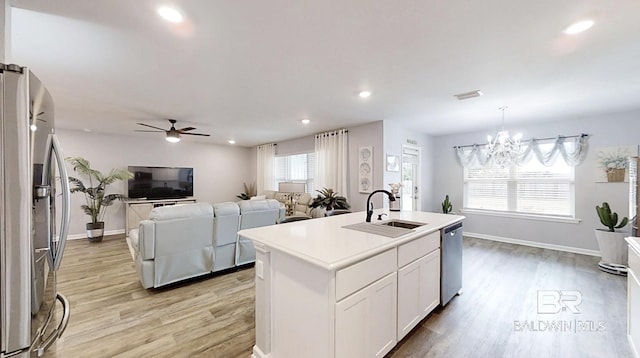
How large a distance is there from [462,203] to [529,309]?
3.52m

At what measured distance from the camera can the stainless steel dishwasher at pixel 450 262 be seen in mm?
2482

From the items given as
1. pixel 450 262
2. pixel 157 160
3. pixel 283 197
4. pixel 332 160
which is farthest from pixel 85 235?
pixel 450 262

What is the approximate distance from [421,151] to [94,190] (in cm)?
728

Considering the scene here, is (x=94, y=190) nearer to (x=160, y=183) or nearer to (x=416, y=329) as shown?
(x=160, y=183)

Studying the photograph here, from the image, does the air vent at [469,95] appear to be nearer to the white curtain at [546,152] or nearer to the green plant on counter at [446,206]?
the white curtain at [546,152]

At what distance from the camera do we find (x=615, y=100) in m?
Result: 3.41

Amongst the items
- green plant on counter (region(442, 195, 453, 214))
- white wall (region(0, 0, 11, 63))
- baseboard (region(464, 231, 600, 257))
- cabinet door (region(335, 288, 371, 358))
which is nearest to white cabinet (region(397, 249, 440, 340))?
cabinet door (region(335, 288, 371, 358))

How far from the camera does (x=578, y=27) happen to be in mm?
1767

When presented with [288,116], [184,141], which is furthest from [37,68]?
[184,141]

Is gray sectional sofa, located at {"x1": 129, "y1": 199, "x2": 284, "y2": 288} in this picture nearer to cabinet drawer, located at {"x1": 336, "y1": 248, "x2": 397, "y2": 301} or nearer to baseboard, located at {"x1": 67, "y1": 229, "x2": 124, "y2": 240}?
cabinet drawer, located at {"x1": 336, "y1": 248, "x2": 397, "y2": 301}

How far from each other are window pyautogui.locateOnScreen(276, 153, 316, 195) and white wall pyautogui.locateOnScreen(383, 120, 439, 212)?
2093 millimetres

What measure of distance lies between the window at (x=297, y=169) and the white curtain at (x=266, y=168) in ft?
0.56

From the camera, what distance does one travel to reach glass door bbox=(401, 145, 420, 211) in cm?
545

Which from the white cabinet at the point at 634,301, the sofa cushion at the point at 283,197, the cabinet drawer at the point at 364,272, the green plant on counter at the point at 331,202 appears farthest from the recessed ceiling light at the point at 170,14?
the sofa cushion at the point at 283,197
